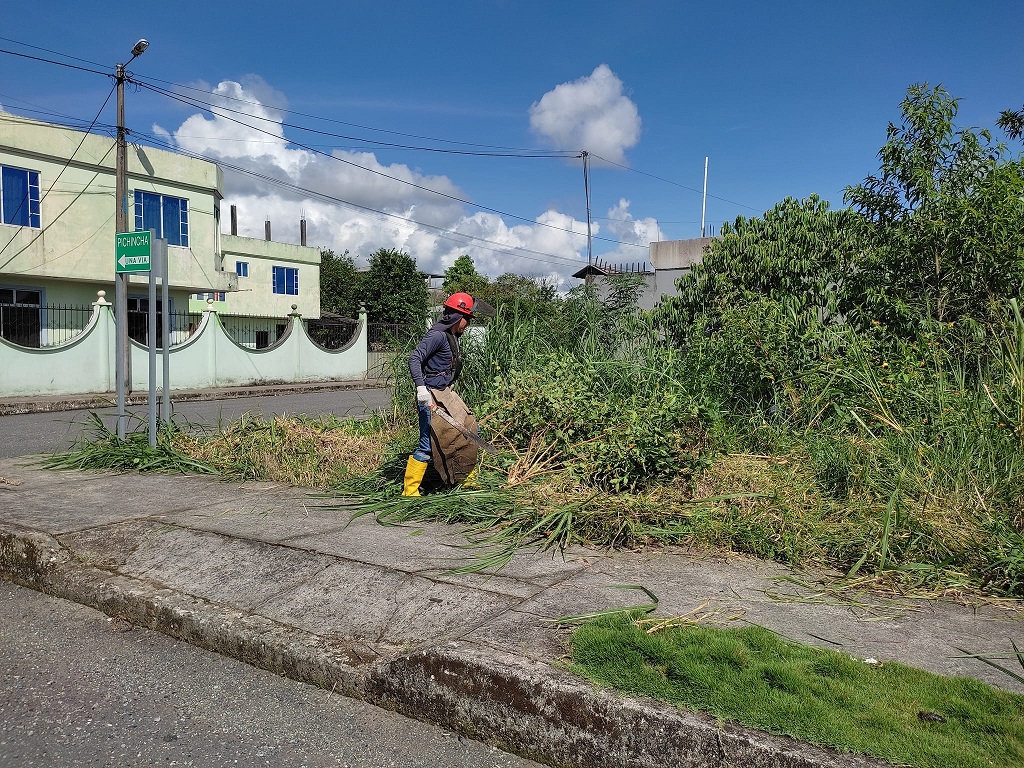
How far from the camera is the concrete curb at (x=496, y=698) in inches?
101

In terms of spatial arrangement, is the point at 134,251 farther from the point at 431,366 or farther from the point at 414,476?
the point at 414,476

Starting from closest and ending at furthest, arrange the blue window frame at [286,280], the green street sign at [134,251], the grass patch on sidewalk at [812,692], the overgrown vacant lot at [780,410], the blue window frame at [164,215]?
the grass patch on sidewalk at [812,692] < the overgrown vacant lot at [780,410] < the green street sign at [134,251] < the blue window frame at [164,215] < the blue window frame at [286,280]

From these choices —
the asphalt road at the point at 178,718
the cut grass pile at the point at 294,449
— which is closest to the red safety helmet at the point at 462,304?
the cut grass pile at the point at 294,449

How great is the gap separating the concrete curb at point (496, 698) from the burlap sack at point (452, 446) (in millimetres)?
2028

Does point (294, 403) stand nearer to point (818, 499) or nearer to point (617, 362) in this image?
point (617, 362)

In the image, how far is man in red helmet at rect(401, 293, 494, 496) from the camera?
591 centimetres

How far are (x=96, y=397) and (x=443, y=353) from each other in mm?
14184

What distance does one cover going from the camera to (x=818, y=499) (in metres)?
5.02

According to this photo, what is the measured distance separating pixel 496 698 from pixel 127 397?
16401 millimetres

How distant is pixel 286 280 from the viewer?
1597 inches

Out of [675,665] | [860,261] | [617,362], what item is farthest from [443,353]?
[860,261]

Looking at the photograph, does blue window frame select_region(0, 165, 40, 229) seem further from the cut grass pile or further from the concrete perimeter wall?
the cut grass pile

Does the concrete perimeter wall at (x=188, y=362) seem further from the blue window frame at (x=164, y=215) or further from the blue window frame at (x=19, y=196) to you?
the blue window frame at (x=19, y=196)

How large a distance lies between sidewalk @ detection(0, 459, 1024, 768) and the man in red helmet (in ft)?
2.00
